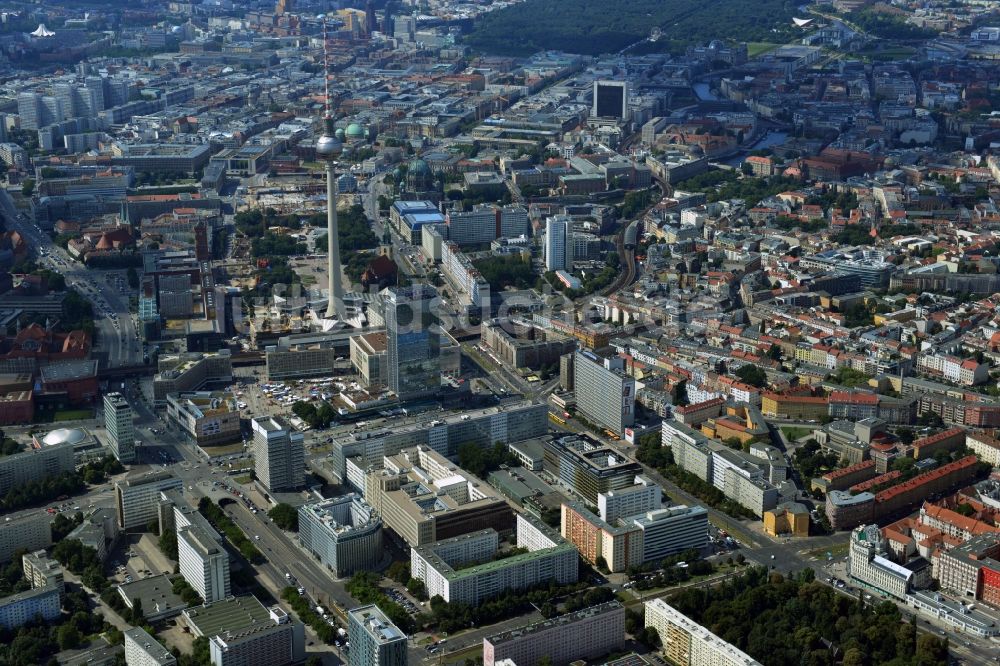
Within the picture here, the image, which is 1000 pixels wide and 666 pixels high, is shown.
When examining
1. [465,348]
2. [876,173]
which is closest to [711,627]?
[465,348]

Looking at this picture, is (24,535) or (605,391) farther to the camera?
(605,391)

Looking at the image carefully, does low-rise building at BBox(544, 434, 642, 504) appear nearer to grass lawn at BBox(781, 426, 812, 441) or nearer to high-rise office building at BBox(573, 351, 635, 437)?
high-rise office building at BBox(573, 351, 635, 437)

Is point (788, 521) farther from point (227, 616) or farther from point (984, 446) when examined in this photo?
point (227, 616)

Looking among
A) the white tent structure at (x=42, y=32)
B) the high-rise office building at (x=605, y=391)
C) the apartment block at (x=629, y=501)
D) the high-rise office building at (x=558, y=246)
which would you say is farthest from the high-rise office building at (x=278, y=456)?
the white tent structure at (x=42, y=32)

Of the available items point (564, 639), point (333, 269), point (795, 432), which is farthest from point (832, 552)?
point (333, 269)

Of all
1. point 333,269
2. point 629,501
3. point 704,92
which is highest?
point 333,269

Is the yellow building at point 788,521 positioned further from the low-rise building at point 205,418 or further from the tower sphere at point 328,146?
the tower sphere at point 328,146

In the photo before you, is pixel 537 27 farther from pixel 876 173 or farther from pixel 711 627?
pixel 711 627
